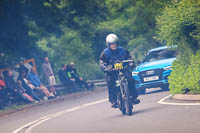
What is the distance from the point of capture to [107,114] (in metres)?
12.5

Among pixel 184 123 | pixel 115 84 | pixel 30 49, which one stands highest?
pixel 30 49

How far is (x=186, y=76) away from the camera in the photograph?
13.2m

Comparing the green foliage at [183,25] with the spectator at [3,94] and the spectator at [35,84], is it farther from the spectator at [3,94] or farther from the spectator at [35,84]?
the spectator at [35,84]

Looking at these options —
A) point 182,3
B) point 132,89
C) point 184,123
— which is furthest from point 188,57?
point 184,123

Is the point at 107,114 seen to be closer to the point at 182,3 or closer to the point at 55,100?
the point at 182,3

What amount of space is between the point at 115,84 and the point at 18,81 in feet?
33.9

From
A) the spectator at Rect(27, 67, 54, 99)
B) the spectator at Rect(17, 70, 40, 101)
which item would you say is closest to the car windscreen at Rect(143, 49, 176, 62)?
the spectator at Rect(17, 70, 40, 101)

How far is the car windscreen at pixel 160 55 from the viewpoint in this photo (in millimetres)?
18234

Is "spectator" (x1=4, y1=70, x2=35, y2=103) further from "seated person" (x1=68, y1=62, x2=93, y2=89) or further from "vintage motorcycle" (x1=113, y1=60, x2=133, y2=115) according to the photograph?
"vintage motorcycle" (x1=113, y1=60, x2=133, y2=115)

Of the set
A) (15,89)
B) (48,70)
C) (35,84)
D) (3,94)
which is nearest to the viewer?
(3,94)

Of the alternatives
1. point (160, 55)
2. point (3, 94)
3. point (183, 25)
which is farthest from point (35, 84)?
point (183, 25)

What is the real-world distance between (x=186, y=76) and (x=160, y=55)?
530cm

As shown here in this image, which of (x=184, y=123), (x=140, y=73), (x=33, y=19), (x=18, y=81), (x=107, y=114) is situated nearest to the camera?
(x=184, y=123)

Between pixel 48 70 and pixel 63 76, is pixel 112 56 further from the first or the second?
pixel 63 76
